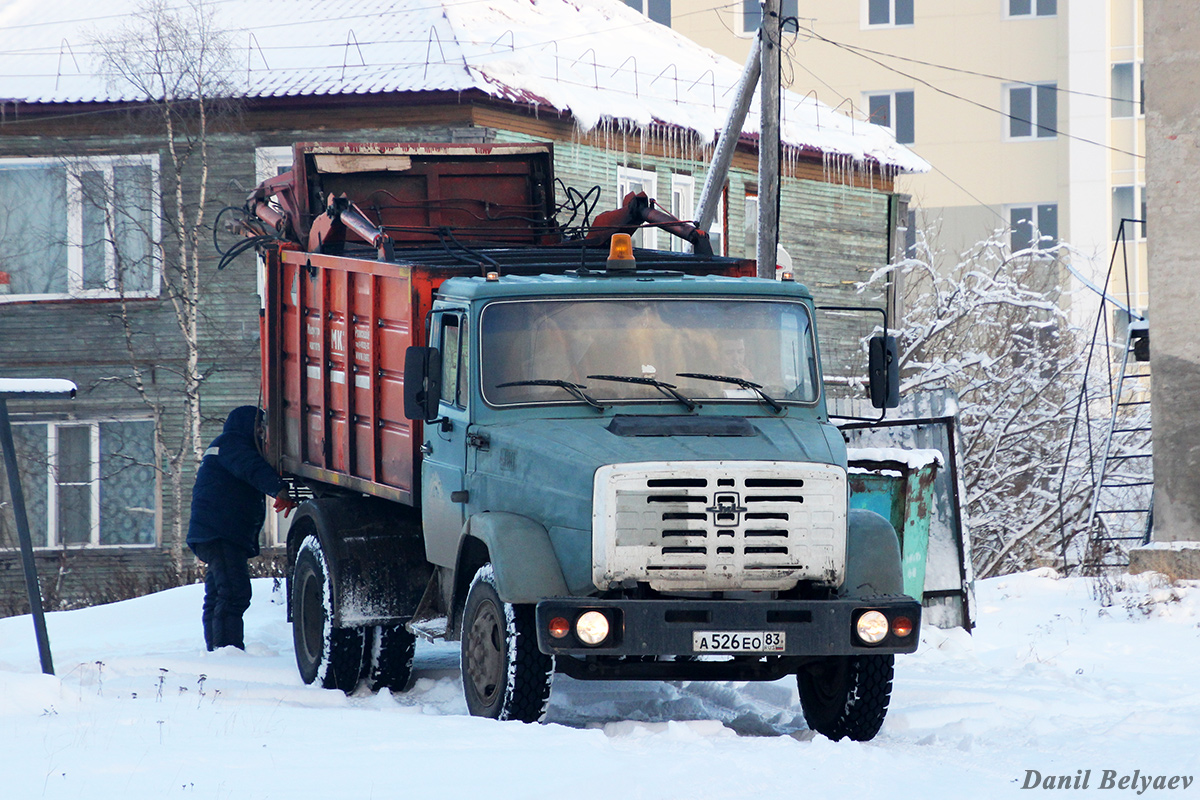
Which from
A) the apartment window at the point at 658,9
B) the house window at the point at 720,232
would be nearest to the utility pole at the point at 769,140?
the house window at the point at 720,232

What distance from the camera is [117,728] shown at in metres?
6.82

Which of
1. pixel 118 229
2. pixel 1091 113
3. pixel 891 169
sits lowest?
pixel 118 229

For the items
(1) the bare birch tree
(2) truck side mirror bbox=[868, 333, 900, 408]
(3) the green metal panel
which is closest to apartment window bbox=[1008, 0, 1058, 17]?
(1) the bare birch tree

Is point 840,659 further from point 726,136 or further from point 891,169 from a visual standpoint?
point 891,169

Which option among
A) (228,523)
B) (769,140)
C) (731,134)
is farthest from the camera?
(731,134)

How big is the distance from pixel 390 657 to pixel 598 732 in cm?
283

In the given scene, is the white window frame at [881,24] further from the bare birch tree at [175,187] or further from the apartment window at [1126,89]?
the bare birch tree at [175,187]

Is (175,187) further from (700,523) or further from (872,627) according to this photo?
(872,627)

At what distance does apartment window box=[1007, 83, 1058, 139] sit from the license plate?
37.0 meters

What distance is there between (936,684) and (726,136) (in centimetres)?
792

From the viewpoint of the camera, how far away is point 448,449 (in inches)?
316

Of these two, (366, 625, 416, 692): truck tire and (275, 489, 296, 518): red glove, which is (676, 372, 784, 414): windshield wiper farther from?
(275, 489, 296, 518): red glove

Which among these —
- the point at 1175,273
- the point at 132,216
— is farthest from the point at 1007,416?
the point at 132,216

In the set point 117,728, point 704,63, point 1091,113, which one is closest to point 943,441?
point 117,728
